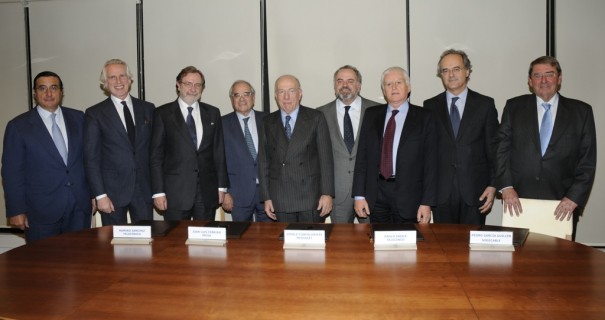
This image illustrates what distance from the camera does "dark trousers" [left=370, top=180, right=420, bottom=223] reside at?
3379mm

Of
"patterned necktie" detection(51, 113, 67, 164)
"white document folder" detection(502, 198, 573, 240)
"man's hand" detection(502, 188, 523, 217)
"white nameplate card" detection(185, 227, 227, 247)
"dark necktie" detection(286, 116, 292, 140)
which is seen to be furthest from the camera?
"patterned necktie" detection(51, 113, 67, 164)

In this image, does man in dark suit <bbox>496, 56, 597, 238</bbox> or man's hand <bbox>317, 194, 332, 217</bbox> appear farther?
man's hand <bbox>317, 194, 332, 217</bbox>

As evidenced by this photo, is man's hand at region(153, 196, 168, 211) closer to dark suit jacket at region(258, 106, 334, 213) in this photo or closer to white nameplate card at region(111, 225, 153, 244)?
dark suit jacket at region(258, 106, 334, 213)

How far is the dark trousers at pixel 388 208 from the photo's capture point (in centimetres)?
338

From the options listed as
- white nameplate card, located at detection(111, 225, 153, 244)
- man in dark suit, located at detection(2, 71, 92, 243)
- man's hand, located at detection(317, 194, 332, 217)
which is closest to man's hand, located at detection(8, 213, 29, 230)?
man in dark suit, located at detection(2, 71, 92, 243)

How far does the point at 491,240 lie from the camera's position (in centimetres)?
231

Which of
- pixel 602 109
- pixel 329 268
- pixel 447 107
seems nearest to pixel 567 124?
pixel 447 107

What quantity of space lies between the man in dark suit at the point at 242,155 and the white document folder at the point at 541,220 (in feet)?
6.88

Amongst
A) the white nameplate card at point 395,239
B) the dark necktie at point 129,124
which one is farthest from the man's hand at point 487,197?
the dark necktie at point 129,124

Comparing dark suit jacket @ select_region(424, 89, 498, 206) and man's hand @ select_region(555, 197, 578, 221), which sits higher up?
dark suit jacket @ select_region(424, 89, 498, 206)

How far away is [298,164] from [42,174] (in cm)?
201

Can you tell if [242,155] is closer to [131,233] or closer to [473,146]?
[131,233]

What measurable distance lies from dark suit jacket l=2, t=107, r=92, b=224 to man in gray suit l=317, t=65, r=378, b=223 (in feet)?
6.86

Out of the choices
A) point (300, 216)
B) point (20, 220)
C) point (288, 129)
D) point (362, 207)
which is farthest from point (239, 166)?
point (20, 220)
